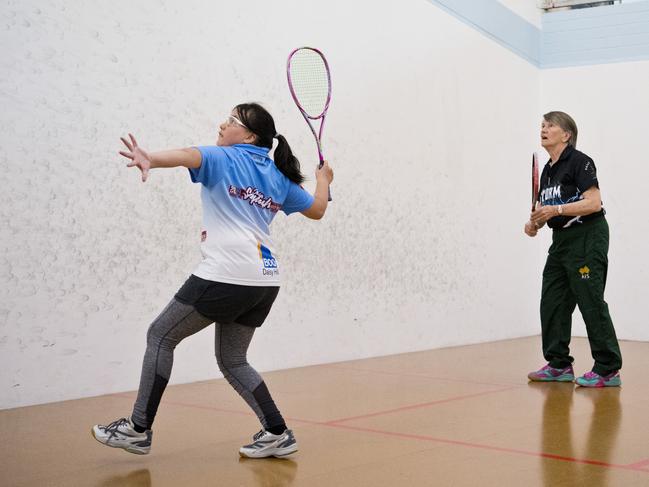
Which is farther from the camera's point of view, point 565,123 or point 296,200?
point 565,123

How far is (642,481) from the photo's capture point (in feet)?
7.09

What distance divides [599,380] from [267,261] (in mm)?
2127

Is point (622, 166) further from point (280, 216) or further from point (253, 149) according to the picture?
point (253, 149)

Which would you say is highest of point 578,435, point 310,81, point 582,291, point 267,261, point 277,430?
point 310,81

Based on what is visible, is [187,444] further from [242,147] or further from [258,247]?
[242,147]

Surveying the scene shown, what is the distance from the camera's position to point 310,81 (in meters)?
3.26

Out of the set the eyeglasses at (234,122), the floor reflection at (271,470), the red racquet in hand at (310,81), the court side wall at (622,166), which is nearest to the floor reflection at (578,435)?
the floor reflection at (271,470)

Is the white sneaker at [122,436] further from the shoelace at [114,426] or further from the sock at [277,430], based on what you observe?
the sock at [277,430]

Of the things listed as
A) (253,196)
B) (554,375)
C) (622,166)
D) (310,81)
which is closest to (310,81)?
(310,81)

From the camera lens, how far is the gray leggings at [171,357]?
2.35 m

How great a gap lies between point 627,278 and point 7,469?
18.5 ft

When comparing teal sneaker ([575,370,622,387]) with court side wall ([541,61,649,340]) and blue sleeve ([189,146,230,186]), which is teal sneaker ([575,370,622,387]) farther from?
court side wall ([541,61,649,340])

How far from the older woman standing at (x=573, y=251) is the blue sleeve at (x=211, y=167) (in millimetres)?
1947

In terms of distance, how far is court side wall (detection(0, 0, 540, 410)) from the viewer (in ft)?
11.1
